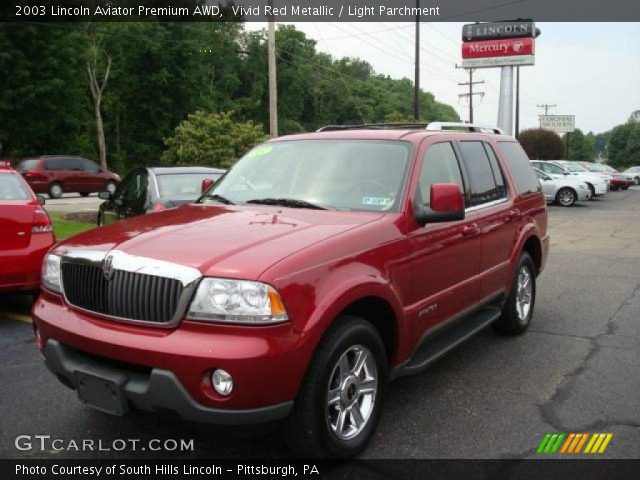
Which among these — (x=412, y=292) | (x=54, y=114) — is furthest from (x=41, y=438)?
(x=54, y=114)

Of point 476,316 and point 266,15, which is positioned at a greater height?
point 266,15

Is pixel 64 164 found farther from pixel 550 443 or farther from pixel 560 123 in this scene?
pixel 560 123

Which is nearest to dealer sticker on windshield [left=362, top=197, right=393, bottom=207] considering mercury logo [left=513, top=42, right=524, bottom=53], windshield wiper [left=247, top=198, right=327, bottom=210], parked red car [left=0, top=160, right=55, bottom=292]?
windshield wiper [left=247, top=198, right=327, bottom=210]

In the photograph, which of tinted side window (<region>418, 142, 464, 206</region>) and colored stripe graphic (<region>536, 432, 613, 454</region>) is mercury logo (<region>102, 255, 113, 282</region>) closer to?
tinted side window (<region>418, 142, 464, 206</region>)

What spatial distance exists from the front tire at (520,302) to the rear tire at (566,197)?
19.6 meters

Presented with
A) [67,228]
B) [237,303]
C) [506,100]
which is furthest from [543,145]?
[237,303]

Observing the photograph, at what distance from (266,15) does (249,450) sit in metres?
17.6

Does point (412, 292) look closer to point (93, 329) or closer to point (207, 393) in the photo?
point (207, 393)

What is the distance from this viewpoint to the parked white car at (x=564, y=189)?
23.9m

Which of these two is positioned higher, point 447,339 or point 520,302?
point 447,339

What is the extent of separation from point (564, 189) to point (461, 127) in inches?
807

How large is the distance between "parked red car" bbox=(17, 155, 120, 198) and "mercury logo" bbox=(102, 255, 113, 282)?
912 inches

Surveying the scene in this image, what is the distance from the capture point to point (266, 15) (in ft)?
62.2

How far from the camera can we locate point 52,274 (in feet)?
11.6
